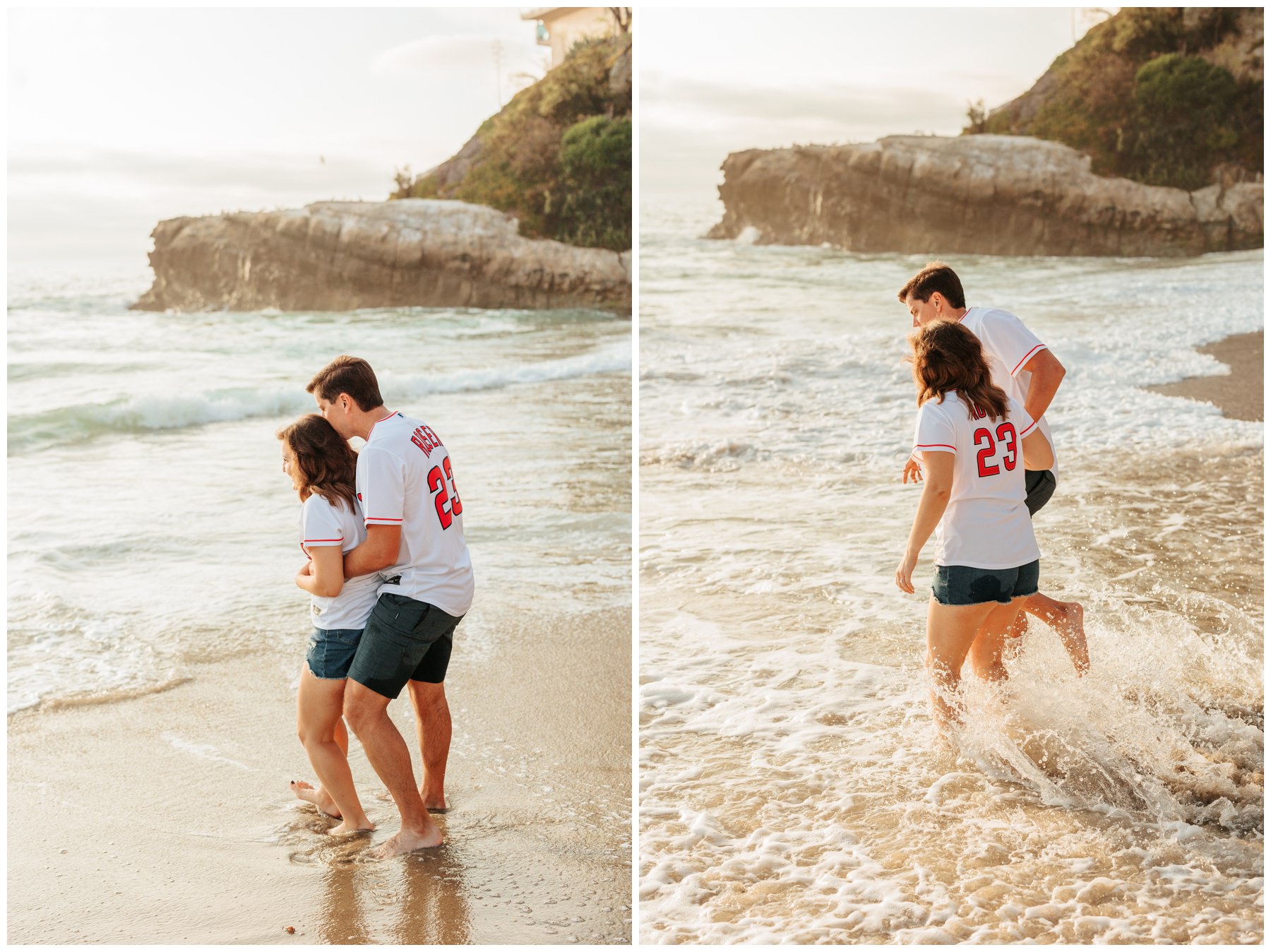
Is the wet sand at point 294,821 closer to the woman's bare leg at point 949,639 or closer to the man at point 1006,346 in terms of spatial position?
the woman's bare leg at point 949,639

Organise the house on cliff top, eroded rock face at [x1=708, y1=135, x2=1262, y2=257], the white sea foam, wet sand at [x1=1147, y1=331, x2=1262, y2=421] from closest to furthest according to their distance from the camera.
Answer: wet sand at [x1=1147, y1=331, x2=1262, y2=421], the white sea foam, the house on cliff top, eroded rock face at [x1=708, y1=135, x2=1262, y2=257]

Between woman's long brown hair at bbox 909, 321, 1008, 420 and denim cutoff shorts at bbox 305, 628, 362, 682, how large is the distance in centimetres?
149

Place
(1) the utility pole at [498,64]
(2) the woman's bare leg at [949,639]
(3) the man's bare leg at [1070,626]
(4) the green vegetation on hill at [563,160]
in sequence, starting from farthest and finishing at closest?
(4) the green vegetation on hill at [563,160] → (1) the utility pole at [498,64] → (3) the man's bare leg at [1070,626] → (2) the woman's bare leg at [949,639]

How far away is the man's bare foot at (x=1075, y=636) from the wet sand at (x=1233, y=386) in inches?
194

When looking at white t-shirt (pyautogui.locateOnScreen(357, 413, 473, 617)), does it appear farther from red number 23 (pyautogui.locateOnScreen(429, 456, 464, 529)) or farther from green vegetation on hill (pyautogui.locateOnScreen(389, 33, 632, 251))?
green vegetation on hill (pyautogui.locateOnScreen(389, 33, 632, 251))

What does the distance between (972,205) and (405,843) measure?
665 inches

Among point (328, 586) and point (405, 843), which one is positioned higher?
point (328, 586)

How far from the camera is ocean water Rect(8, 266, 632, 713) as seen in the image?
428 centimetres

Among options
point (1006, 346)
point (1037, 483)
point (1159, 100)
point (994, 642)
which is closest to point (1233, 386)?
point (1037, 483)

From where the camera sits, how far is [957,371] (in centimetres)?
252

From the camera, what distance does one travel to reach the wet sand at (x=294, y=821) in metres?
2.27

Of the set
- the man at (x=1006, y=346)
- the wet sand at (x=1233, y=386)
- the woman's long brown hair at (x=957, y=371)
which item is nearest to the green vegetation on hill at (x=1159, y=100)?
the wet sand at (x=1233, y=386)

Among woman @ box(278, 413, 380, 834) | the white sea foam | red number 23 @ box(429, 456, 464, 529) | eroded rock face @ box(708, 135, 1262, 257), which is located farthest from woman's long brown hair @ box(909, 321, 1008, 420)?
eroded rock face @ box(708, 135, 1262, 257)

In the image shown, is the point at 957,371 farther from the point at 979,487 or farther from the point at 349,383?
the point at 349,383
